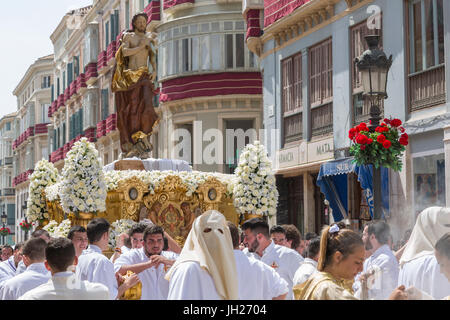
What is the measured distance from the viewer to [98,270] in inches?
314

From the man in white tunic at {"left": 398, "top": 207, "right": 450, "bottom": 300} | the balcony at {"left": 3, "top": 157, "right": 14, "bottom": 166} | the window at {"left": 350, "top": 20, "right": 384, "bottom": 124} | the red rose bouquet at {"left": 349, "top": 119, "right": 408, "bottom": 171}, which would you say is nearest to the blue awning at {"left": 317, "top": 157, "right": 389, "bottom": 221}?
the window at {"left": 350, "top": 20, "right": 384, "bottom": 124}

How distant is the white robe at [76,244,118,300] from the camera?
26.0 ft

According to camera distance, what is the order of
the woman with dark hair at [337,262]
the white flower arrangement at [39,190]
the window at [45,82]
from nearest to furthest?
1. the woman with dark hair at [337,262]
2. the white flower arrangement at [39,190]
3. the window at [45,82]

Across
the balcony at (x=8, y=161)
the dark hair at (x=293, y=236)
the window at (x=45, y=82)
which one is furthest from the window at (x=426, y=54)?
the balcony at (x=8, y=161)

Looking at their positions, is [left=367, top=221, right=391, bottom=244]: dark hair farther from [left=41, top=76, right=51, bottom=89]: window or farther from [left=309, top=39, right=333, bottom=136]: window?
[left=41, top=76, right=51, bottom=89]: window

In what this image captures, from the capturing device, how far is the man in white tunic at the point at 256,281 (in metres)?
6.43

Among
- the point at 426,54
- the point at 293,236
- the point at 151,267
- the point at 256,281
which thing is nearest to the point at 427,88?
the point at 426,54

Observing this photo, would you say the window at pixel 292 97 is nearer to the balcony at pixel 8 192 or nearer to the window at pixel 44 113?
the window at pixel 44 113

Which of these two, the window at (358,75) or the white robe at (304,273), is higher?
the window at (358,75)

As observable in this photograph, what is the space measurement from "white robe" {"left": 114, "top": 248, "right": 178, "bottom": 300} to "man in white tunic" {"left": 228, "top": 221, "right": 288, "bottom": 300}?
2.01 metres

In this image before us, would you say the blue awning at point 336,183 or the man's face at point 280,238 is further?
the blue awning at point 336,183

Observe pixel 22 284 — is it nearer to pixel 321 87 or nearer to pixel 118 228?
pixel 118 228

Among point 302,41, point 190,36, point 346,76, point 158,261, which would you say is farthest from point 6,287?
point 190,36

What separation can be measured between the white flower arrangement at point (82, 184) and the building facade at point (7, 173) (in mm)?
64750
